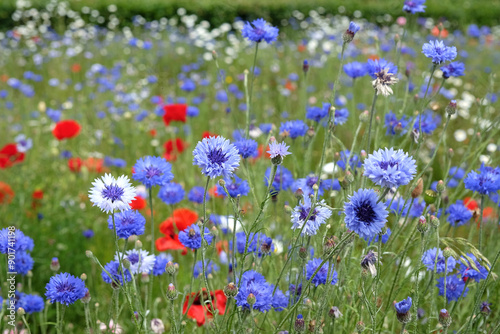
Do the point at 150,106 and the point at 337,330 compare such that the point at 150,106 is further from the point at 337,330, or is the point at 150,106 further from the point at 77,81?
the point at 337,330

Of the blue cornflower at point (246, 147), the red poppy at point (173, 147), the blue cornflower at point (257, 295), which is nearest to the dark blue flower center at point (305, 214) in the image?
the blue cornflower at point (257, 295)

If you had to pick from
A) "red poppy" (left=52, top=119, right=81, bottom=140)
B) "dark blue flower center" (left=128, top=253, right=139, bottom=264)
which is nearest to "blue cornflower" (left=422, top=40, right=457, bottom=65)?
"dark blue flower center" (left=128, top=253, right=139, bottom=264)

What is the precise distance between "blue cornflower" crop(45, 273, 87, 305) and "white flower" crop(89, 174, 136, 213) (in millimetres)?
270

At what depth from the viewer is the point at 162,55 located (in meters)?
5.87

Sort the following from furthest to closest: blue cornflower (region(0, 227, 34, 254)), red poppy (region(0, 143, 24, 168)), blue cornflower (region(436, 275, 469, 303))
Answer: red poppy (region(0, 143, 24, 168)), blue cornflower (region(436, 275, 469, 303)), blue cornflower (region(0, 227, 34, 254))

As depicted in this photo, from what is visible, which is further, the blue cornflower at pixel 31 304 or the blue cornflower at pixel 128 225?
the blue cornflower at pixel 31 304

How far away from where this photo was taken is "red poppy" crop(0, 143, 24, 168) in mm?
2400

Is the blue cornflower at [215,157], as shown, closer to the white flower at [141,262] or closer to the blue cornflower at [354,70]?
the white flower at [141,262]

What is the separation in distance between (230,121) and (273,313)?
6.81ft

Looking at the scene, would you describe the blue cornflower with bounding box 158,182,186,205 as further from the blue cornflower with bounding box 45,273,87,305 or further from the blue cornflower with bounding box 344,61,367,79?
the blue cornflower with bounding box 344,61,367,79

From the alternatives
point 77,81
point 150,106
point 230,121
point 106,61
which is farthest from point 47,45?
point 230,121

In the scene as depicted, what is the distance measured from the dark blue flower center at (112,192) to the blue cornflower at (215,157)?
18cm

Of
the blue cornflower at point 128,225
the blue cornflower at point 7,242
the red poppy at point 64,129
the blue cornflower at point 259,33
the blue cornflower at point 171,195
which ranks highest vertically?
the blue cornflower at point 259,33

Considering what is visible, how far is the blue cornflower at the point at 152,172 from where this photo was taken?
117 centimetres
